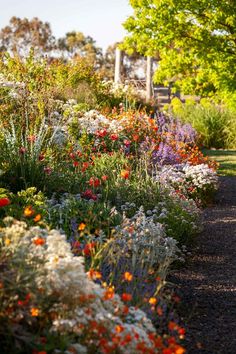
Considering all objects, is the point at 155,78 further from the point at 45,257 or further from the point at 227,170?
the point at 45,257

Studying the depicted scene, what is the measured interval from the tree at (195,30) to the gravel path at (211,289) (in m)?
7.18

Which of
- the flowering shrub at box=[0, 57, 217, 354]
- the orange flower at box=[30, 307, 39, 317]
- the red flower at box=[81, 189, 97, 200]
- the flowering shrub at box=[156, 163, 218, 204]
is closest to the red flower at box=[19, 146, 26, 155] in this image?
the flowering shrub at box=[0, 57, 217, 354]

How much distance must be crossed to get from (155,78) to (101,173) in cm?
927

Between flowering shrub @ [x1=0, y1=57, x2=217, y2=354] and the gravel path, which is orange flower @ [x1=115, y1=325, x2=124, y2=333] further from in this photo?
the gravel path

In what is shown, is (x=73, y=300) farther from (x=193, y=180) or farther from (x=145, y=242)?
(x=193, y=180)

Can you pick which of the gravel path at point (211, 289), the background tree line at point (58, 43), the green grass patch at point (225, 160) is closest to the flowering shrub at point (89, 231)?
the gravel path at point (211, 289)

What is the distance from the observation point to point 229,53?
14.6 m

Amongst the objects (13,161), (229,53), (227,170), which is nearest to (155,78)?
(229,53)

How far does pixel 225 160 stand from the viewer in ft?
47.9

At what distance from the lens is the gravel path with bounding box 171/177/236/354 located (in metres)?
4.04

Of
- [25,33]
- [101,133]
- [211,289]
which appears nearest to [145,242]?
[211,289]

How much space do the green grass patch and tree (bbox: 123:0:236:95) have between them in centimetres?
167

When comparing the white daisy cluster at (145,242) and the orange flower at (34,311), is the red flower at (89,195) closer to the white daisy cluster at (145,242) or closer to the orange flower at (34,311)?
the white daisy cluster at (145,242)

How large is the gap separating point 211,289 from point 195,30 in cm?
1049
